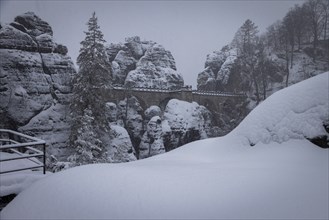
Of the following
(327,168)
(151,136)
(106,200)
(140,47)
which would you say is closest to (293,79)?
(151,136)

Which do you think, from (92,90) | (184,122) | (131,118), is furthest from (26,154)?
(184,122)

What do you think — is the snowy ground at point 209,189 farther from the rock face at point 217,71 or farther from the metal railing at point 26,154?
the rock face at point 217,71

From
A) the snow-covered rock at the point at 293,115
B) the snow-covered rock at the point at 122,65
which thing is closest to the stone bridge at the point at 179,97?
the snow-covered rock at the point at 122,65

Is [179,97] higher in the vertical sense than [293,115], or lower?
higher

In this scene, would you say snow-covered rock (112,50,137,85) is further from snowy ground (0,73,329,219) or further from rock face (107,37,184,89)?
snowy ground (0,73,329,219)

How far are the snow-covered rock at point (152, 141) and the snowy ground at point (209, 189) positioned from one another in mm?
24467

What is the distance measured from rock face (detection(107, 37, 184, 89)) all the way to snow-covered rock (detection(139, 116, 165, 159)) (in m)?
13.0

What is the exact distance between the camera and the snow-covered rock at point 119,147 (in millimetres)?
21062

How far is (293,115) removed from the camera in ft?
21.1

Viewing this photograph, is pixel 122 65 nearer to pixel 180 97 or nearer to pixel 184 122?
pixel 180 97

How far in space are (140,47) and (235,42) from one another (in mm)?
21677

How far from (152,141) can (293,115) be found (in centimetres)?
2552

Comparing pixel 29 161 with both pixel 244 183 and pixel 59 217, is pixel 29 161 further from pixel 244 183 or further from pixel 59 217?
pixel 244 183

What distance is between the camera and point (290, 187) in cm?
428
